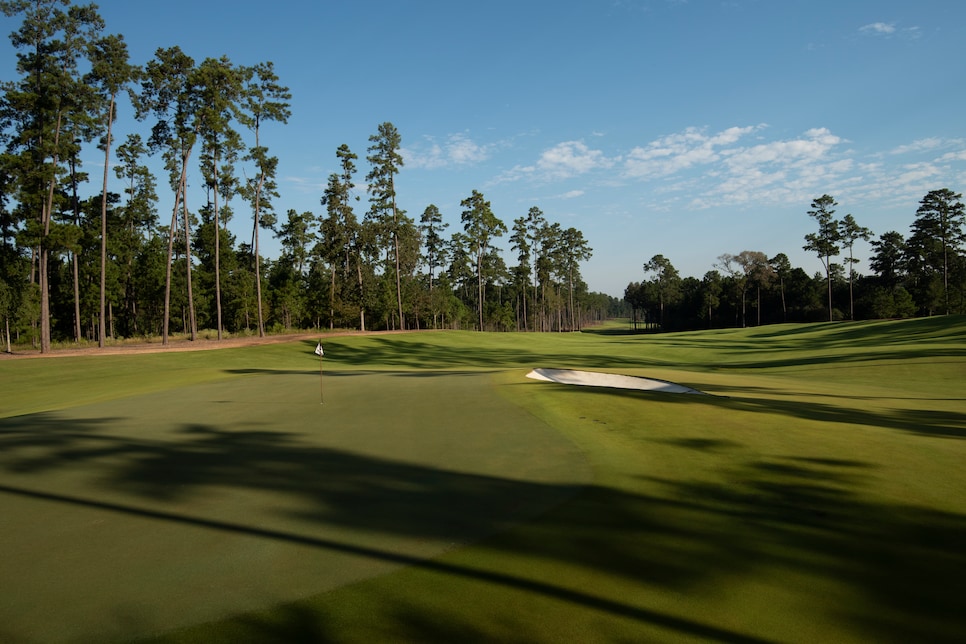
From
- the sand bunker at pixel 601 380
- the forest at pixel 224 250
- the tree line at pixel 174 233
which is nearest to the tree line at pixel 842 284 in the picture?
the forest at pixel 224 250

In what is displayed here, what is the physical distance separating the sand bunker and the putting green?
23.1 ft

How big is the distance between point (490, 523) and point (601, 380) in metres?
13.1

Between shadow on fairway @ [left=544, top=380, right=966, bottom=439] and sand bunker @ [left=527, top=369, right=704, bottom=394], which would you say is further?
sand bunker @ [left=527, top=369, right=704, bottom=394]

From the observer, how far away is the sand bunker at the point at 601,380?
15541 millimetres

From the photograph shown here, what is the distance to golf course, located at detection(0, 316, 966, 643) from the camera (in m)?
3.30

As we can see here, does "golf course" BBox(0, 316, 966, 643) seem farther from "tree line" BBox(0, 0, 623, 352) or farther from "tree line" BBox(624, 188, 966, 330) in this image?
"tree line" BBox(624, 188, 966, 330)

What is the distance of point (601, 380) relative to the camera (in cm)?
1720

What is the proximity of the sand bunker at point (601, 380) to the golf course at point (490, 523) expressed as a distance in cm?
505

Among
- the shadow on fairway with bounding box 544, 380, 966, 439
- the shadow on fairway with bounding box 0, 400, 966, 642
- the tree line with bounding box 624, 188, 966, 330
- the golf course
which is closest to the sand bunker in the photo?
the shadow on fairway with bounding box 544, 380, 966, 439

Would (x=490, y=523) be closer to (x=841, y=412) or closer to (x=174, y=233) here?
(x=841, y=412)

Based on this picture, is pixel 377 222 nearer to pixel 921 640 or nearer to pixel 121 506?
pixel 121 506

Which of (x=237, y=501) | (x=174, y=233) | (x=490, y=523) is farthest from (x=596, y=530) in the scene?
(x=174, y=233)

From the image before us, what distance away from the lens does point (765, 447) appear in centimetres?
674

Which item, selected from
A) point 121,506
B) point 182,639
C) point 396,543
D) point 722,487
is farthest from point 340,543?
point 722,487
